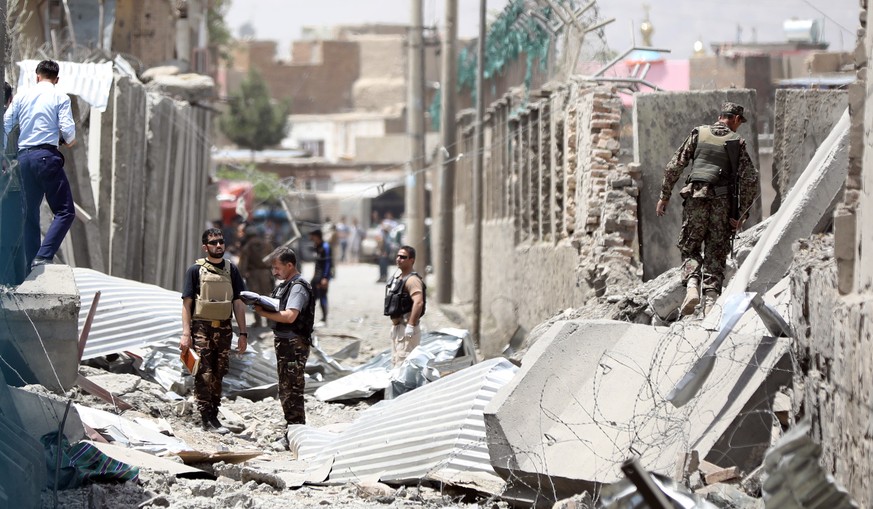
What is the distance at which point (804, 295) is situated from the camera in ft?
20.9

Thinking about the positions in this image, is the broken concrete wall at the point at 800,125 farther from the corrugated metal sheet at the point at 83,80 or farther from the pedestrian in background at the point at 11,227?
the corrugated metal sheet at the point at 83,80

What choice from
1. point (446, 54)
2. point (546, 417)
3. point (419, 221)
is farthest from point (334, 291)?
point (546, 417)

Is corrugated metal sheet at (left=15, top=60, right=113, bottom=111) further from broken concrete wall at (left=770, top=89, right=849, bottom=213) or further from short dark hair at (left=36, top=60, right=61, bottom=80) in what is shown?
broken concrete wall at (left=770, top=89, right=849, bottom=213)

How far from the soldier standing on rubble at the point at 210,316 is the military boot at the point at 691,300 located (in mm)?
3216

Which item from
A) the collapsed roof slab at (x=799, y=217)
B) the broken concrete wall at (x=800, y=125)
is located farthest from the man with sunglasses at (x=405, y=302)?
the collapsed roof slab at (x=799, y=217)

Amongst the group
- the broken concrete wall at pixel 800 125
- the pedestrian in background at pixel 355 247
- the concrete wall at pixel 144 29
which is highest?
the concrete wall at pixel 144 29

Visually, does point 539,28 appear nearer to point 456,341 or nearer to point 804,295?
point 456,341

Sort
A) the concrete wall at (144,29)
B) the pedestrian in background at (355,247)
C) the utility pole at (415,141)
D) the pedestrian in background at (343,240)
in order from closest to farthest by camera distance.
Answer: the concrete wall at (144,29) < the utility pole at (415,141) < the pedestrian in background at (355,247) < the pedestrian in background at (343,240)

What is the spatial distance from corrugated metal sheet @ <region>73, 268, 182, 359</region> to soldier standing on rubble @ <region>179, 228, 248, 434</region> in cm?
181

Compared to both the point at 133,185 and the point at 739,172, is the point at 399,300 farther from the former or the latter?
Answer: the point at 133,185

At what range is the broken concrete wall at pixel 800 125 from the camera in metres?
10.9

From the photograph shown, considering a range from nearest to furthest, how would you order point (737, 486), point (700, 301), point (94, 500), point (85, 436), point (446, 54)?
point (737, 486)
point (94, 500)
point (85, 436)
point (700, 301)
point (446, 54)

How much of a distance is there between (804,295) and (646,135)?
205 inches

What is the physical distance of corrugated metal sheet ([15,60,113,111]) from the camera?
12.6 meters
